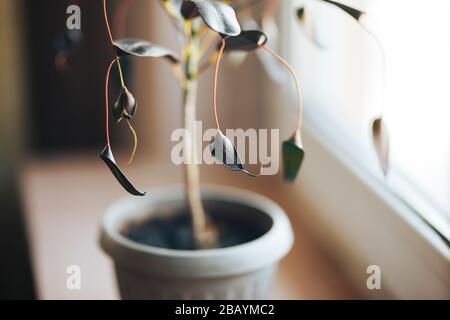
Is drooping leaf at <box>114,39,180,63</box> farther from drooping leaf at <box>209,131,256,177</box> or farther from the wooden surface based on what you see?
the wooden surface

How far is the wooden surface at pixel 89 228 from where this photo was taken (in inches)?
43.7

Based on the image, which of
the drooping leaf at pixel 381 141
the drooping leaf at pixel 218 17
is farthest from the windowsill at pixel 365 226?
the drooping leaf at pixel 218 17

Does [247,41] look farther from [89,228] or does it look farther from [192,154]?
[89,228]

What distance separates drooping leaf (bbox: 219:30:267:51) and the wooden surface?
526 millimetres

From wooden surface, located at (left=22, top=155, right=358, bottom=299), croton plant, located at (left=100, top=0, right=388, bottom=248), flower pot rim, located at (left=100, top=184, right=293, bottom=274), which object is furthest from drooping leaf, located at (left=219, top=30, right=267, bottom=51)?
wooden surface, located at (left=22, top=155, right=358, bottom=299)

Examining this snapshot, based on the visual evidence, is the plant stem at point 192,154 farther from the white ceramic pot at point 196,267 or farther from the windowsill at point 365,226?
the windowsill at point 365,226

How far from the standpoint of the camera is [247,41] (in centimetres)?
71

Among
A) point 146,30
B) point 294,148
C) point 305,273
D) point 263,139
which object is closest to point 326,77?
point 263,139

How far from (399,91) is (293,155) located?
0.42 m

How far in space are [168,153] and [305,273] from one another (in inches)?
27.3

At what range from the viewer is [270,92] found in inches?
63.6

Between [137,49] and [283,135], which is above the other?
[137,49]

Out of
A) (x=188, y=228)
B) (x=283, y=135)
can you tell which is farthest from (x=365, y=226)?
(x=283, y=135)

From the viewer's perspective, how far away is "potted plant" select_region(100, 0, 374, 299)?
0.66m
